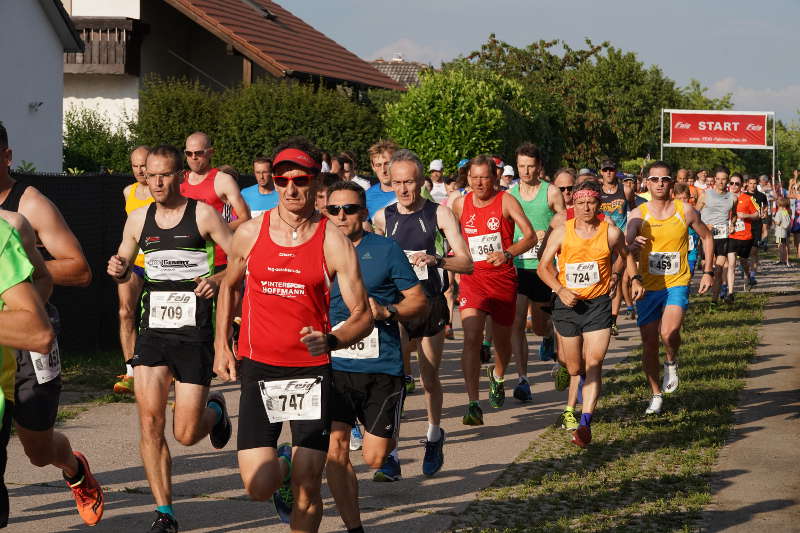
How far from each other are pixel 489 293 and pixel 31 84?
61.5 ft

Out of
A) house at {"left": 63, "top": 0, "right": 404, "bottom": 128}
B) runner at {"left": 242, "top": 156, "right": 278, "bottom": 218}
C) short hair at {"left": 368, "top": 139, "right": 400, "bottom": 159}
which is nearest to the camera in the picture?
short hair at {"left": 368, "top": 139, "right": 400, "bottom": 159}

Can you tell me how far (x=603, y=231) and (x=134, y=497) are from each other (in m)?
4.00

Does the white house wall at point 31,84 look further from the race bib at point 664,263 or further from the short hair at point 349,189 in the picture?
the short hair at point 349,189

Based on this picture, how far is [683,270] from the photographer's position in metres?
10.1

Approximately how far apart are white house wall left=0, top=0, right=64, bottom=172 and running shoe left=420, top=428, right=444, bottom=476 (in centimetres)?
1882

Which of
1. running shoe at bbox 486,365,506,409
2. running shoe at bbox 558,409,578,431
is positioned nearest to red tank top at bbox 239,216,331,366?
running shoe at bbox 558,409,578,431

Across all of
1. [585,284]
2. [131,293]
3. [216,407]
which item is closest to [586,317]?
[585,284]

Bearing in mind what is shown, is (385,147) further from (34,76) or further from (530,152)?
(34,76)

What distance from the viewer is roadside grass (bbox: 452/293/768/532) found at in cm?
666

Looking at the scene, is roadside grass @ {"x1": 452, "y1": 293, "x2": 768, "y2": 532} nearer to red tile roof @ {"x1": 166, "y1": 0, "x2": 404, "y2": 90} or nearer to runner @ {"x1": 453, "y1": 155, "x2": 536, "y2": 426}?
runner @ {"x1": 453, "y1": 155, "x2": 536, "y2": 426}

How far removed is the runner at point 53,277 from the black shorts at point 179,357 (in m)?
0.76

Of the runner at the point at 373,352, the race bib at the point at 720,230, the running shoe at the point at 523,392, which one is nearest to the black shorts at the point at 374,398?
the runner at the point at 373,352

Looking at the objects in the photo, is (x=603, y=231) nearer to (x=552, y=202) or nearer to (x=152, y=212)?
(x=552, y=202)

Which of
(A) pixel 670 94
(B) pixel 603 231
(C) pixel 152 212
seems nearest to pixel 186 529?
(C) pixel 152 212
